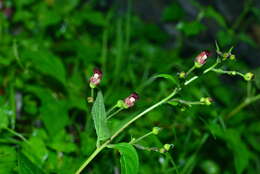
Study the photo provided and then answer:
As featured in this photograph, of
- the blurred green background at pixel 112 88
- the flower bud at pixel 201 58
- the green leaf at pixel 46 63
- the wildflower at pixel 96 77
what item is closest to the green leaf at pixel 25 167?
the blurred green background at pixel 112 88

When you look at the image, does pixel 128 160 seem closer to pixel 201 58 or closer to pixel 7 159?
pixel 201 58

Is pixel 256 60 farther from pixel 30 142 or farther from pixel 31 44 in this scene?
pixel 30 142

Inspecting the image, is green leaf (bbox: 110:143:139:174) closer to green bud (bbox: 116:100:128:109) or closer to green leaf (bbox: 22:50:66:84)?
green bud (bbox: 116:100:128:109)

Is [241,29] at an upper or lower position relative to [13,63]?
upper

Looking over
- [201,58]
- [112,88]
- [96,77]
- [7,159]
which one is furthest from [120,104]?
[112,88]

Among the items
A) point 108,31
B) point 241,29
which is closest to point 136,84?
point 108,31

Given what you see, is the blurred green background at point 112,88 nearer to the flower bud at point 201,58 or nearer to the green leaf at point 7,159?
the green leaf at point 7,159

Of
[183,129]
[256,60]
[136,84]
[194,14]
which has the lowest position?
[183,129]

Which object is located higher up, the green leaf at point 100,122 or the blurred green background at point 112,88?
the blurred green background at point 112,88

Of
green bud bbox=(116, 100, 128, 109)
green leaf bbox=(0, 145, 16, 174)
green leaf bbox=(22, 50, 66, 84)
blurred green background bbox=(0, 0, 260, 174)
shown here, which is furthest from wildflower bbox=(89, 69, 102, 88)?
green leaf bbox=(22, 50, 66, 84)
